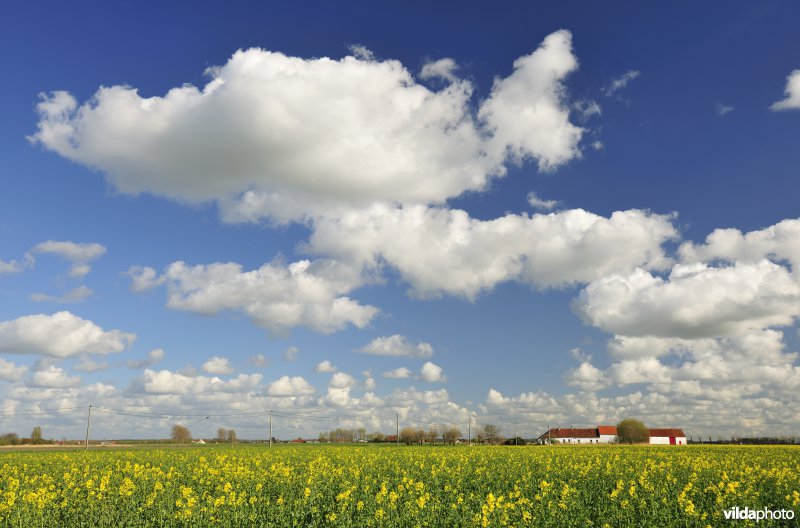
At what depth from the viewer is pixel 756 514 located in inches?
660

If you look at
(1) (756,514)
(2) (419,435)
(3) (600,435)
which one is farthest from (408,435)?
(1) (756,514)

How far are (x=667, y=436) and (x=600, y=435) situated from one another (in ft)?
68.3

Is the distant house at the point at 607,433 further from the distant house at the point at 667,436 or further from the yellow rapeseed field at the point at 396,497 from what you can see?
the yellow rapeseed field at the point at 396,497

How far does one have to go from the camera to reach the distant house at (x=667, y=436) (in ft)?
585

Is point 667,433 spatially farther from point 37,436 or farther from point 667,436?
point 37,436

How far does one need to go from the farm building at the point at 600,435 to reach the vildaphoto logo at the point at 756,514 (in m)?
169

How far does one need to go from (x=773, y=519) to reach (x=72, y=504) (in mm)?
22702

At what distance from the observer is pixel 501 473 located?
2648cm

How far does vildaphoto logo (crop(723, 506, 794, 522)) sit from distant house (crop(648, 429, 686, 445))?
17806 centimetres

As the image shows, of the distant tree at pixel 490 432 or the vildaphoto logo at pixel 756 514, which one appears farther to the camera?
the distant tree at pixel 490 432

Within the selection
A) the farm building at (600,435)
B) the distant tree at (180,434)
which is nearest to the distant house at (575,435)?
the farm building at (600,435)

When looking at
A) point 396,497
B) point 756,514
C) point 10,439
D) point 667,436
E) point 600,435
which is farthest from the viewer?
point 600,435

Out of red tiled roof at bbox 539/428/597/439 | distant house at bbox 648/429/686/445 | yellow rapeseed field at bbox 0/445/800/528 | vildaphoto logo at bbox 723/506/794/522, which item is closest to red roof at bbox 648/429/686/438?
distant house at bbox 648/429/686/445

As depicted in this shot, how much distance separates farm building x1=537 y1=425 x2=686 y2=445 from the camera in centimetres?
18062
